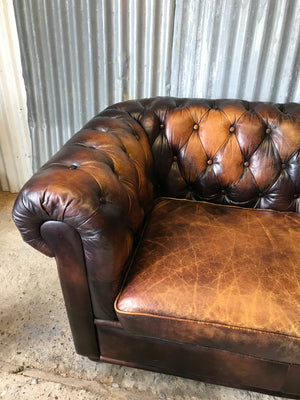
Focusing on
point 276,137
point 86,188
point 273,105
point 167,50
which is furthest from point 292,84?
point 86,188

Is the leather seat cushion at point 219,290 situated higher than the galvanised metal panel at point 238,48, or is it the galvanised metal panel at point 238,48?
the galvanised metal panel at point 238,48

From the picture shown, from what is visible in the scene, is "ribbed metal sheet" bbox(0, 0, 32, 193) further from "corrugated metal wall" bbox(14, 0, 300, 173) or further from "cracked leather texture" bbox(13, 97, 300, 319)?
"cracked leather texture" bbox(13, 97, 300, 319)

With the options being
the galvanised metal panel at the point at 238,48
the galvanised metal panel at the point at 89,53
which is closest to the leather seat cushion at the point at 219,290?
the galvanised metal panel at the point at 238,48

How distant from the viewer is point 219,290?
875 millimetres

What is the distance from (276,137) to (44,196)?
0.92 m

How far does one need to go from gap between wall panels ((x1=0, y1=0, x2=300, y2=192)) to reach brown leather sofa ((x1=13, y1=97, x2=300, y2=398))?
0.29m

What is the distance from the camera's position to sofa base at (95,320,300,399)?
91 cm

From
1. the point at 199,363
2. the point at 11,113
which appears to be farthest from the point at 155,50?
the point at 199,363

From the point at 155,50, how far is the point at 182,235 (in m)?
0.97

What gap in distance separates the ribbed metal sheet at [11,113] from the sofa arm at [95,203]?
0.97 m

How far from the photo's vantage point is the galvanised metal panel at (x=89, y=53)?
146 centimetres

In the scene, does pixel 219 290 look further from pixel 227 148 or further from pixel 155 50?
pixel 155 50

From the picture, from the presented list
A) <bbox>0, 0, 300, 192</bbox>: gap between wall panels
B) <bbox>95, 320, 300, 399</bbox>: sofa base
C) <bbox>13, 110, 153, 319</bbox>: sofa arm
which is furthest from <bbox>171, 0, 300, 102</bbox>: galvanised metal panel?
<bbox>95, 320, 300, 399</bbox>: sofa base

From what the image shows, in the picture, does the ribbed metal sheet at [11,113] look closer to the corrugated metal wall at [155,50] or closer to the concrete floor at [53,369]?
the corrugated metal wall at [155,50]
